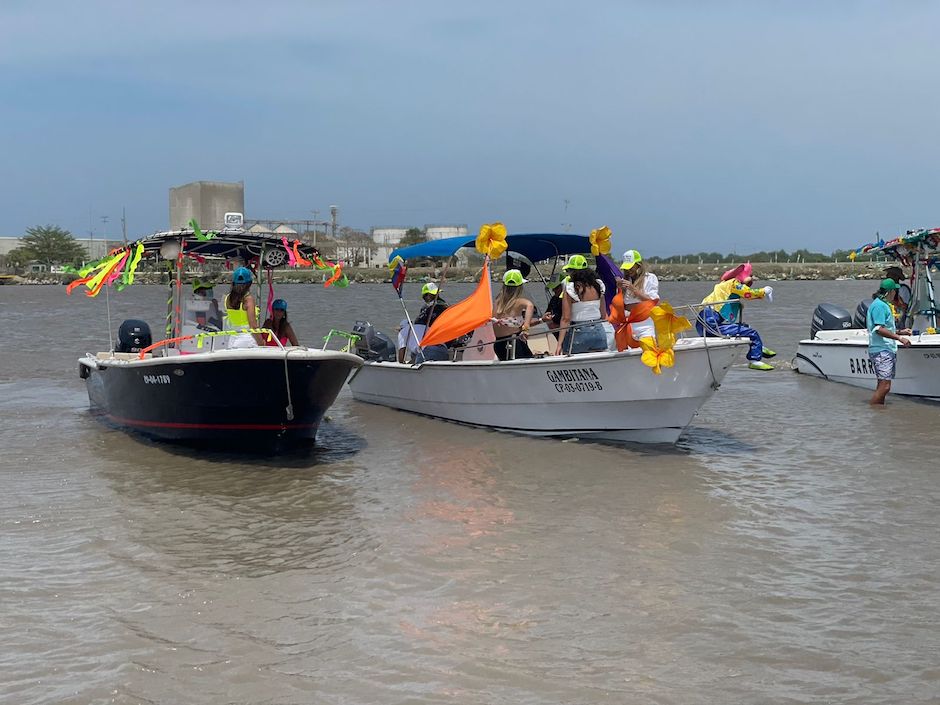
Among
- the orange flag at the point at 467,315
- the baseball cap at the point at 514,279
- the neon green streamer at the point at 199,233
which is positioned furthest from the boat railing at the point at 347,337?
the baseball cap at the point at 514,279

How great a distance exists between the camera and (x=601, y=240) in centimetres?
1108

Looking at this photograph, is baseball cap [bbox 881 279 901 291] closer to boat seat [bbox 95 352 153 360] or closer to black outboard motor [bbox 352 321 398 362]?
black outboard motor [bbox 352 321 398 362]

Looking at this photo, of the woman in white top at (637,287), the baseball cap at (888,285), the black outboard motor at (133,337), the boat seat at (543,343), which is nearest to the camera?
the woman in white top at (637,287)

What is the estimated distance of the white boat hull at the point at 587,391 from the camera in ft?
33.2

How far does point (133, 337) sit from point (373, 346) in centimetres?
358

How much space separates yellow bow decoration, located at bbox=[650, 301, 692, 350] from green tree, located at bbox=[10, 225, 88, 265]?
125 meters

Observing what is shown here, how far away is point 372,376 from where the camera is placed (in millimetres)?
14617

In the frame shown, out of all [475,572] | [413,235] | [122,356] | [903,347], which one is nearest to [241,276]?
[122,356]

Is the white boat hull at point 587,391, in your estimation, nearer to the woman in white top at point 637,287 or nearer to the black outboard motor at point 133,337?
the woman in white top at point 637,287

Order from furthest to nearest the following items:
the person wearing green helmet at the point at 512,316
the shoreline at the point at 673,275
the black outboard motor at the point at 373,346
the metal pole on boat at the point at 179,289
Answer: the shoreline at the point at 673,275
the black outboard motor at the point at 373,346
the person wearing green helmet at the point at 512,316
the metal pole on boat at the point at 179,289

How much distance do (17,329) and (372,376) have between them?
2362 centimetres

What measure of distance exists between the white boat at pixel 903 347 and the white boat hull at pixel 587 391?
5554 mm

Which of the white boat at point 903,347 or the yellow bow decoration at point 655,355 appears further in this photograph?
the white boat at point 903,347

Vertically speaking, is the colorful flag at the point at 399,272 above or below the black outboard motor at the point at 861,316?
above
